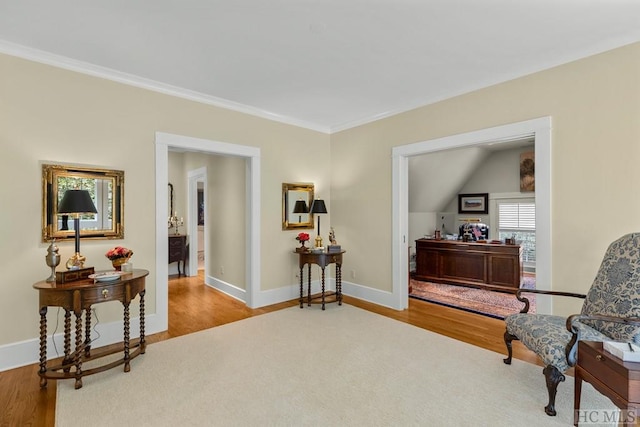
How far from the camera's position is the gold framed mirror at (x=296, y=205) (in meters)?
4.59

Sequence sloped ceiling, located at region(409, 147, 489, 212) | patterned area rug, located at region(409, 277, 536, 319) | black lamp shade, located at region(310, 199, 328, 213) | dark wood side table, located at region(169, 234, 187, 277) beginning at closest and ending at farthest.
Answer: patterned area rug, located at region(409, 277, 536, 319), black lamp shade, located at region(310, 199, 328, 213), sloped ceiling, located at region(409, 147, 489, 212), dark wood side table, located at region(169, 234, 187, 277)

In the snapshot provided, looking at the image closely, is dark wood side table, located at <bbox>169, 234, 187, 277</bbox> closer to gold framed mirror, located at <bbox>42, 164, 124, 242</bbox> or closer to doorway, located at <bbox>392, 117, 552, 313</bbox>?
gold framed mirror, located at <bbox>42, 164, 124, 242</bbox>

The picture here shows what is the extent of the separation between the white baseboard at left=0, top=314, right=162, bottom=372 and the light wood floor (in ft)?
0.25

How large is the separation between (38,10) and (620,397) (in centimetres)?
430

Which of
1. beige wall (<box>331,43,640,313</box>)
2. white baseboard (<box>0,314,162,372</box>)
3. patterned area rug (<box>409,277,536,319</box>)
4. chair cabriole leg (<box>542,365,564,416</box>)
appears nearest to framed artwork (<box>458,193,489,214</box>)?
patterned area rug (<box>409,277,536,319</box>)

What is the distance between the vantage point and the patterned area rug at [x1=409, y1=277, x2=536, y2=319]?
14.0 ft

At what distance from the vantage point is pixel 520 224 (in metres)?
6.91

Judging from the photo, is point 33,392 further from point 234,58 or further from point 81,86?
point 234,58

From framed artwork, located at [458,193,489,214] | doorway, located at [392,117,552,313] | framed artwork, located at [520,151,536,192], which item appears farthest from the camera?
framed artwork, located at [458,193,489,214]

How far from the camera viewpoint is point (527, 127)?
3051mm

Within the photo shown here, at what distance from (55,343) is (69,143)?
186 cm

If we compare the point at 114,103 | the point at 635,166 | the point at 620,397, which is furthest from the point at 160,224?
the point at 635,166

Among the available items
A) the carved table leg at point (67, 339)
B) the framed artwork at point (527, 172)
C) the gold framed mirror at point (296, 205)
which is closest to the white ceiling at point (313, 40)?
the gold framed mirror at point (296, 205)

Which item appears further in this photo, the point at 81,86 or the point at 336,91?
the point at 336,91
